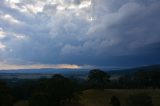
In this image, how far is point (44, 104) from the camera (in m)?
67.7

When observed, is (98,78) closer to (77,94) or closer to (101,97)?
(101,97)

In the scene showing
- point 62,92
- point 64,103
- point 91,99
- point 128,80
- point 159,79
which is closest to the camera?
point 62,92

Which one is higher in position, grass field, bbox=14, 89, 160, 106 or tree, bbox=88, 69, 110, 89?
tree, bbox=88, 69, 110, 89

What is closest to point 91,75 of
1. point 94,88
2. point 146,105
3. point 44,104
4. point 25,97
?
point 94,88

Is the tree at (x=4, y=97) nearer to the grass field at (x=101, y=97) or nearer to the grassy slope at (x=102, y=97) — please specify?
the grass field at (x=101, y=97)

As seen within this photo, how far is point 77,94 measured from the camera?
8912 centimetres

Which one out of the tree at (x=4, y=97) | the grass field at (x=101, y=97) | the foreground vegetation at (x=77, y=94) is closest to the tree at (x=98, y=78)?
the foreground vegetation at (x=77, y=94)

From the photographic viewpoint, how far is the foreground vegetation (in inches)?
2672

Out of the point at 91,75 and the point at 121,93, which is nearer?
the point at 121,93

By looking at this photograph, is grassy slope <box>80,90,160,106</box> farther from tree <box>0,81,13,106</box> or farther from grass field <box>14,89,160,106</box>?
tree <box>0,81,13,106</box>

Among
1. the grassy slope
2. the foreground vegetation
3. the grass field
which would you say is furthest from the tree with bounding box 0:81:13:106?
the grassy slope

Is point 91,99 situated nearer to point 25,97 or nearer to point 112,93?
point 112,93

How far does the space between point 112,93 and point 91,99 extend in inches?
419

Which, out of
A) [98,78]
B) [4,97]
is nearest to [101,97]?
[98,78]
